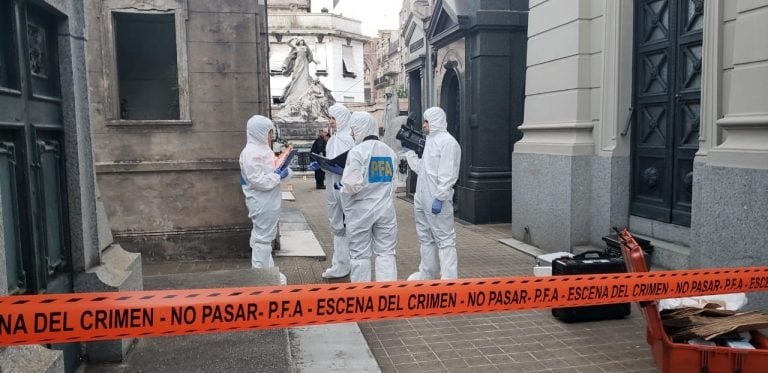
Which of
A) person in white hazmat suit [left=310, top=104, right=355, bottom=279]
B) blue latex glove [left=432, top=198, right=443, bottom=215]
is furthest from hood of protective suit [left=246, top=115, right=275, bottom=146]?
blue latex glove [left=432, top=198, right=443, bottom=215]

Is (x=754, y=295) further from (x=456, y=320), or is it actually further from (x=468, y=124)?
(x=468, y=124)

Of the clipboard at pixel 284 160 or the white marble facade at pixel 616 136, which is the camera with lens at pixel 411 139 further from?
the white marble facade at pixel 616 136

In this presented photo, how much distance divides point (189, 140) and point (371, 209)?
126 inches

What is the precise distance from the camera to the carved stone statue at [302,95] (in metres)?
30.8

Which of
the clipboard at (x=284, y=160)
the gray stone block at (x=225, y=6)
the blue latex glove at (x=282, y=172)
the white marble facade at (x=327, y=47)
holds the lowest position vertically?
the blue latex glove at (x=282, y=172)

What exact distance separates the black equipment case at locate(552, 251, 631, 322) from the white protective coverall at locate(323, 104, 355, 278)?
2759 mm

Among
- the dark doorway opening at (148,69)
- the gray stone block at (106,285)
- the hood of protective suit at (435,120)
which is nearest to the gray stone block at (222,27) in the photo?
the dark doorway opening at (148,69)

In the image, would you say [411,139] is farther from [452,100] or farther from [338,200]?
[452,100]

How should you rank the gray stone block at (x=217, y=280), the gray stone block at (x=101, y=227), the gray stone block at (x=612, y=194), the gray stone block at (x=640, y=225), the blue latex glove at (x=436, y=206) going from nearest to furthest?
1. the gray stone block at (x=101, y=227)
2. the gray stone block at (x=217, y=280)
3. the blue latex glove at (x=436, y=206)
4. the gray stone block at (x=640, y=225)
5. the gray stone block at (x=612, y=194)

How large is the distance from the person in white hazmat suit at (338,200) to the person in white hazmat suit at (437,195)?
104 centimetres

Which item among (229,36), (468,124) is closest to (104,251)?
(229,36)

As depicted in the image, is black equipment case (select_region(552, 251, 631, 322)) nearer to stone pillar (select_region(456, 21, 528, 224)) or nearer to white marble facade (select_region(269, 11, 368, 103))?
stone pillar (select_region(456, 21, 528, 224))

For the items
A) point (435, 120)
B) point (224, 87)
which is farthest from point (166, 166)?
point (435, 120)

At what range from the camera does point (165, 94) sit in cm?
918
